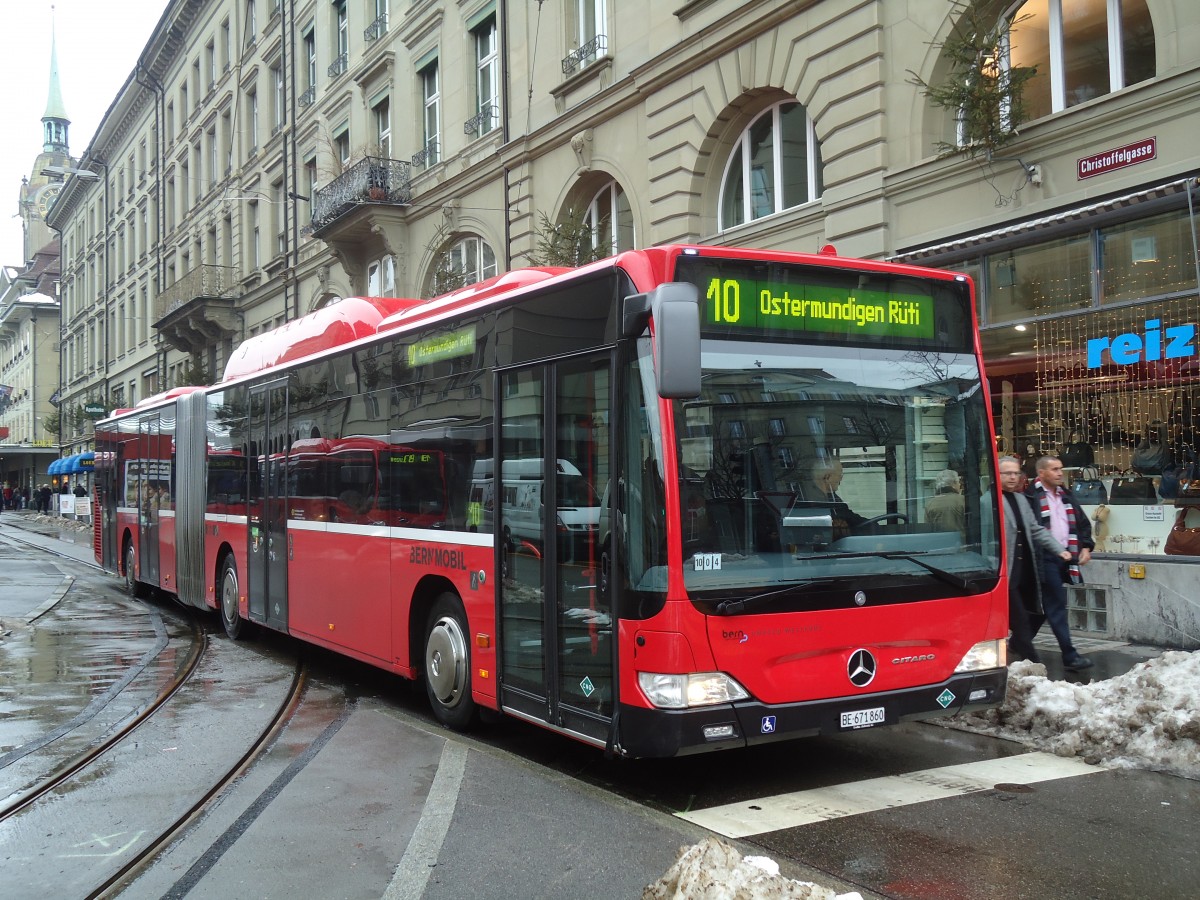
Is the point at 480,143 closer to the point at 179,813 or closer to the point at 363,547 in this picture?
the point at 363,547

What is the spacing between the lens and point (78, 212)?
68.1 m

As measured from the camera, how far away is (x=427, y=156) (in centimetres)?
2475

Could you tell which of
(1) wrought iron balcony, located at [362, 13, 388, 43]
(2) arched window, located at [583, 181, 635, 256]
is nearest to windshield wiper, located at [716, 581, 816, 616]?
(2) arched window, located at [583, 181, 635, 256]

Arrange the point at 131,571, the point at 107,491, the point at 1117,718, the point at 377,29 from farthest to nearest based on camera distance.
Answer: the point at 377,29 < the point at 107,491 < the point at 131,571 < the point at 1117,718

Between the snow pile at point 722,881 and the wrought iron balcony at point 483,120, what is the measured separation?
1977 cm

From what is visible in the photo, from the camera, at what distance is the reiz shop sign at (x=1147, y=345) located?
10445 millimetres

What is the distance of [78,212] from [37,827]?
231 feet

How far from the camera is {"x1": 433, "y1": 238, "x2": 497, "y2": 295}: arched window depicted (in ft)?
71.9

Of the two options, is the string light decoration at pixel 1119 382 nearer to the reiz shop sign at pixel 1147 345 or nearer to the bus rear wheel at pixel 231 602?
the reiz shop sign at pixel 1147 345

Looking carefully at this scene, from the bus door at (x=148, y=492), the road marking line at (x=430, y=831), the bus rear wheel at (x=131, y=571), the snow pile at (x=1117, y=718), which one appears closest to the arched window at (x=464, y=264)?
the bus door at (x=148, y=492)

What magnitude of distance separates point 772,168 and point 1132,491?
22.7 feet

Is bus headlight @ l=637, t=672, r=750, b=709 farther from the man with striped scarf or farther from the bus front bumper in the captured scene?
the man with striped scarf

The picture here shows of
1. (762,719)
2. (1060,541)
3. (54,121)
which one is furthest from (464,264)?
(54,121)

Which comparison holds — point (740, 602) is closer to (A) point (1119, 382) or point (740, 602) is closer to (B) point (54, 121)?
(A) point (1119, 382)
